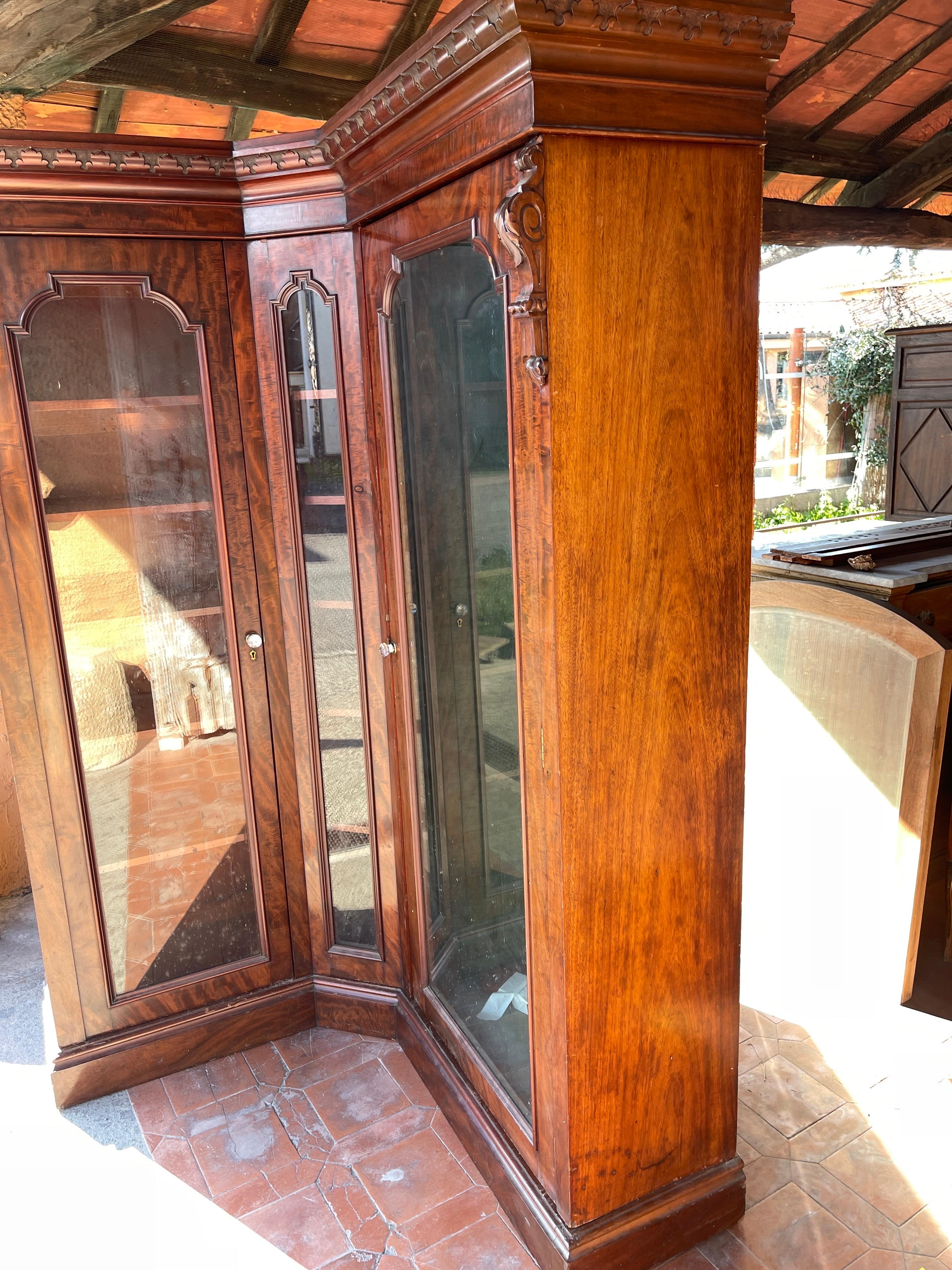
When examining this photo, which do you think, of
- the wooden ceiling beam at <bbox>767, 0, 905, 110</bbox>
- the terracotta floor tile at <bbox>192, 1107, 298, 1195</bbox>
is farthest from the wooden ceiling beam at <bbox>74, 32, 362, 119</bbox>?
the terracotta floor tile at <bbox>192, 1107, 298, 1195</bbox>

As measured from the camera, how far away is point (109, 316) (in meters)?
2.26

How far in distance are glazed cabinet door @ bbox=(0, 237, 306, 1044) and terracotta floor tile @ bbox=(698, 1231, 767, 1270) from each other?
1.39 meters

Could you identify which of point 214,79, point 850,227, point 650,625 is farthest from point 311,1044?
point 850,227

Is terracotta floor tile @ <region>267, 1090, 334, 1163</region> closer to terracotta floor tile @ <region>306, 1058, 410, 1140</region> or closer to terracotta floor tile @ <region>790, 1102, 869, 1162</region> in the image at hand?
terracotta floor tile @ <region>306, 1058, 410, 1140</region>

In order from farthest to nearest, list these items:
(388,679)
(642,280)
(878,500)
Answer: (878,500) < (388,679) < (642,280)

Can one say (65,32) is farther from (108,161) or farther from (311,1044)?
(311,1044)

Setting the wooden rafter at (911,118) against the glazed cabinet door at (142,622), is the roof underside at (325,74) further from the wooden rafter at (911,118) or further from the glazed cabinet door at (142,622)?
the glazed cabinet door at (142,622)

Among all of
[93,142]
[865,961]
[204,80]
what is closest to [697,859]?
[865,961]

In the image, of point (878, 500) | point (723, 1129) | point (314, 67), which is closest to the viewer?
point (723, 1129)

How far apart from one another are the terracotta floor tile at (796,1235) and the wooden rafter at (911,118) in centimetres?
508

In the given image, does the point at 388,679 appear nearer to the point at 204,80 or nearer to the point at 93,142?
the point at 93,142

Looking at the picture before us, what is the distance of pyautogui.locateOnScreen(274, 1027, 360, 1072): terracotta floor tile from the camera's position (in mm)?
2680

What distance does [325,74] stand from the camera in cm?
322

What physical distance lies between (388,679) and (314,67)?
223cm
